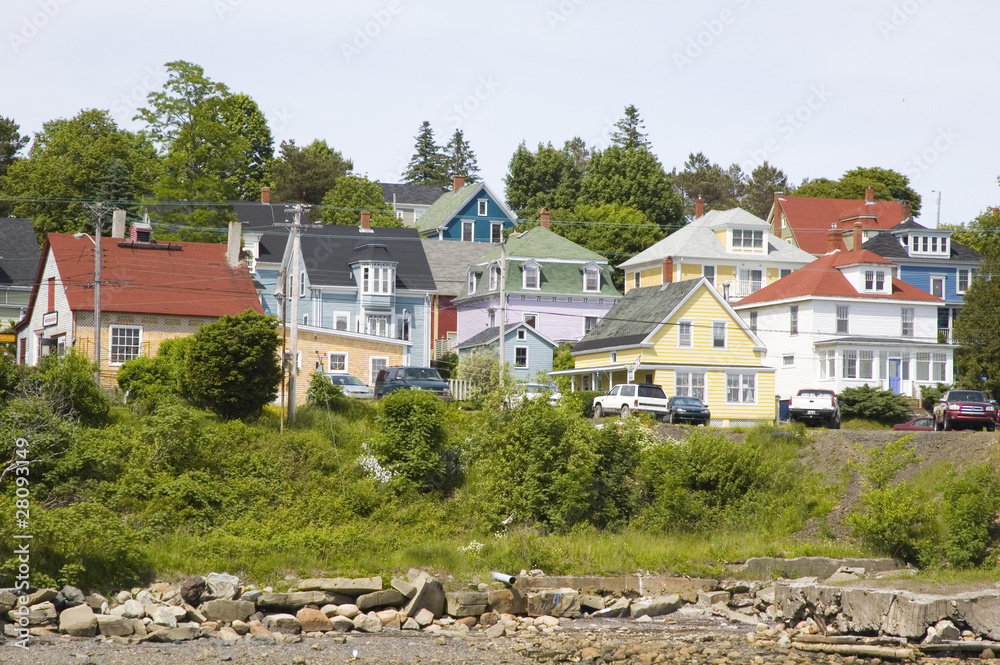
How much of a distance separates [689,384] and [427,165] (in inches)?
2661

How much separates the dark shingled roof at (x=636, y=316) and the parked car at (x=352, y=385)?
1337cm

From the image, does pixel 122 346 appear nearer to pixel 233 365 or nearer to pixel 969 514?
pixel 233 365

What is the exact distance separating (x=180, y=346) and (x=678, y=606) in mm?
20800

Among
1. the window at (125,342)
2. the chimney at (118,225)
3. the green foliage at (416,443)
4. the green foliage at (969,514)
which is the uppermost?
the chimney at (118,225)

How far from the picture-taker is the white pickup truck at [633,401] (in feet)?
150

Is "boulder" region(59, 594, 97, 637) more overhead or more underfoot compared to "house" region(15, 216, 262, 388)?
more underfoot

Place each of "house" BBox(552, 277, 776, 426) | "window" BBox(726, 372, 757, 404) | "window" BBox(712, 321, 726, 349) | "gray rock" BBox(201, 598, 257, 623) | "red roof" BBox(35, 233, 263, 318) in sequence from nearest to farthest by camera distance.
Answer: "gray rock" BBox(201, 598, 257, 623)
"red roof" BBox(35, 233, 263, 318)
"house" BBox(552, 277, 776, 426)
"window" BBox(726, 372, 757, 404)
"window" BBox(712, 321, 726, 349)

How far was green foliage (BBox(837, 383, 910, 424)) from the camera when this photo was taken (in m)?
52.7

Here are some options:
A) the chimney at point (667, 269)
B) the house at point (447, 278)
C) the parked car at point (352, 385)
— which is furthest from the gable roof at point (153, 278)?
the chimney at point (667, 269)

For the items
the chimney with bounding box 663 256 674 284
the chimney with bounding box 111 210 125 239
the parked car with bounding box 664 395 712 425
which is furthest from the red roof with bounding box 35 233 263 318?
the chimney with bounding box 663 256 674 284

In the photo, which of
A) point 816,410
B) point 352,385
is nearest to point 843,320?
point 816,410

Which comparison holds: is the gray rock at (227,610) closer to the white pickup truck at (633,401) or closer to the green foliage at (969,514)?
the green foliage at (969,514)

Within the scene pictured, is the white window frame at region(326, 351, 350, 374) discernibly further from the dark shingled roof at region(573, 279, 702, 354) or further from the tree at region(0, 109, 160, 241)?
the tree at region(0, 109, 160, 241)

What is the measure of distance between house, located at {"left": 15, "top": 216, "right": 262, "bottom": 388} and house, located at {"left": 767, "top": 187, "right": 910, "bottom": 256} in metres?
42.0
